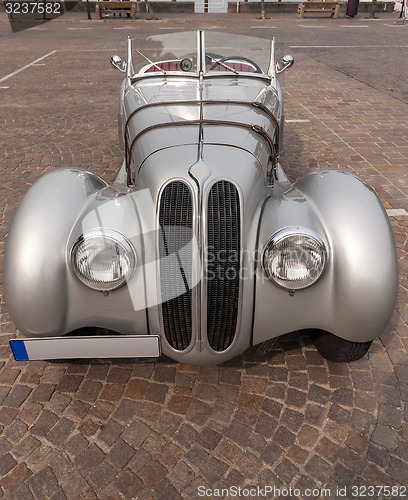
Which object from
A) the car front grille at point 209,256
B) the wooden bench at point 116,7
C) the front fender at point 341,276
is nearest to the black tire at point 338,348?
the front fender at point 341,276

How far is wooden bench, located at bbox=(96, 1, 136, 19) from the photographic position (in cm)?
2311

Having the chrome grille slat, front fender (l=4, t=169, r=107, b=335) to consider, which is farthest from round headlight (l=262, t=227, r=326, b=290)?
front fender (l=4, t=169, r=107, b=335)

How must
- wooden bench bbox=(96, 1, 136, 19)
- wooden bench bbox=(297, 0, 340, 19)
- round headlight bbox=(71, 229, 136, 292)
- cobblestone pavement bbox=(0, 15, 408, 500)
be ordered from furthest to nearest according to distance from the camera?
wooden bench bbox=(297, 0, 340, 19), wooden bench bbox=(96, 1, 136, 19), round headlight bbox=(71, 229, 136, 292), cobblestone pavement bbox=(0, 15, 408, 500)

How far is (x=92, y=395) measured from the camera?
2.61 m

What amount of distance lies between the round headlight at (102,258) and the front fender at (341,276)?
758 millimetres

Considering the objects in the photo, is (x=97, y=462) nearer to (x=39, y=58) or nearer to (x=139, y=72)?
(x=139, y=72)

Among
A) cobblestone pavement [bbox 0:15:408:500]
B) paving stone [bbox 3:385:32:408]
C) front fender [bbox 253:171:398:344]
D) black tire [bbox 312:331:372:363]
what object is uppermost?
front fender [bbox 253:171:398:344]

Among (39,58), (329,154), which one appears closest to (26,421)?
(329,154)

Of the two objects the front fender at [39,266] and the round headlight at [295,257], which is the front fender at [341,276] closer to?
the round headlight at [295,257]

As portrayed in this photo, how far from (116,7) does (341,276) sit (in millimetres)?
25910

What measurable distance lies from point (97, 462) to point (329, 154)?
17.1 ft

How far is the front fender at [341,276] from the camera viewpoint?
2.26 meters

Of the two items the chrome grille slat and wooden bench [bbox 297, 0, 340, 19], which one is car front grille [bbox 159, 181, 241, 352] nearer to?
the chrome grille slat

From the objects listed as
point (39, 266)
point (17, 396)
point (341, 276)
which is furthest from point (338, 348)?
Result: point (17, 396)
